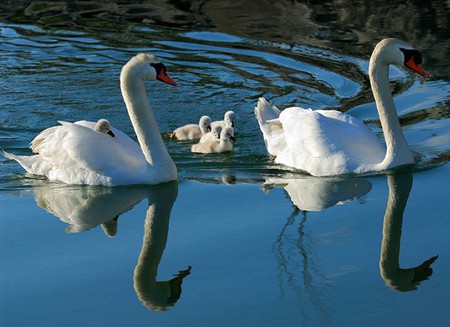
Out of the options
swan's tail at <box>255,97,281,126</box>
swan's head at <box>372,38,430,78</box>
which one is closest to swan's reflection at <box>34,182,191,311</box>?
swan's tail at <box>255,97,281,126</box>

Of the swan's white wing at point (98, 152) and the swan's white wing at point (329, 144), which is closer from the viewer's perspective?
the swan's white wing at point (98, 152)

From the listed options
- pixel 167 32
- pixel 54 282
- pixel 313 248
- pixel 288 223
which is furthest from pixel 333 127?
pixel 167 32

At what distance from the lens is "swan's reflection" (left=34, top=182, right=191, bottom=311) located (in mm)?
6938

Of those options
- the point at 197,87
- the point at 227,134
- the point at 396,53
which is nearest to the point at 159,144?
the point at 227,134

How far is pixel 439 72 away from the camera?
13.5 metres

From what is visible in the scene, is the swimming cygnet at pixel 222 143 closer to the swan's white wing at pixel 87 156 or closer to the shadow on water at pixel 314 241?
the shadow on water at pixel 314 241

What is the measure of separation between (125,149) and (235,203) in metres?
1.30

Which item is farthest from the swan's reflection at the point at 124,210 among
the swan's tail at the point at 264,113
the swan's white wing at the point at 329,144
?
the swan's tail at the point at 264,113

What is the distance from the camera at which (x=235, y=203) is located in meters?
8.62

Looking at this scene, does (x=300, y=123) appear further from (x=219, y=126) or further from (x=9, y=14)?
(x=9, y=14)

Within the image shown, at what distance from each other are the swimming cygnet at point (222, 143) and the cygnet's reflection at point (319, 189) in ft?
3.51

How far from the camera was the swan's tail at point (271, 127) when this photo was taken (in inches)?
403

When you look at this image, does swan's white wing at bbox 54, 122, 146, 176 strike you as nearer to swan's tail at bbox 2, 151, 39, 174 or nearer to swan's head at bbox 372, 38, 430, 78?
swan's tail at bbox 2, 151, 39, 174

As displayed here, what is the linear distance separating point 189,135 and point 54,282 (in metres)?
4.67
